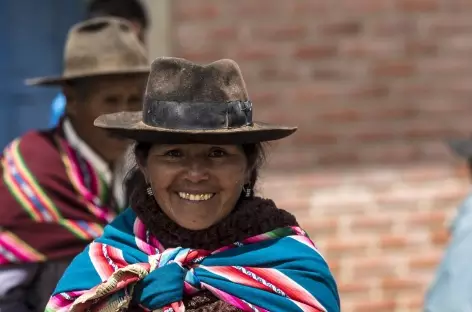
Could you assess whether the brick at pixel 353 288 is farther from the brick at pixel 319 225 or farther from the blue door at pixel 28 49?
the blue door at pixel 28 49

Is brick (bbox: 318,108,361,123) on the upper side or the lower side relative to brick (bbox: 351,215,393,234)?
upper

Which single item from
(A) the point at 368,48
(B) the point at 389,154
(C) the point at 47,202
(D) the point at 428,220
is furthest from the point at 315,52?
(C) the point at 47,202

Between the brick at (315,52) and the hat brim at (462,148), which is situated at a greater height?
the brick at (315,52)

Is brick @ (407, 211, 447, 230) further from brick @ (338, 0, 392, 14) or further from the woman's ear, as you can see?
the woman's ear

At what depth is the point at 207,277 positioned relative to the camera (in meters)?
2.37

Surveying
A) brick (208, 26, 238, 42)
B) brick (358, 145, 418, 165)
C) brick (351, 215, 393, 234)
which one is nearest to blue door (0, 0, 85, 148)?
brick (208, 26, 238, 42)

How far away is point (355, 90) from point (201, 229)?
3889 millimetres

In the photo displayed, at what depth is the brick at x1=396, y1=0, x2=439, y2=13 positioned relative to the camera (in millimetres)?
6094

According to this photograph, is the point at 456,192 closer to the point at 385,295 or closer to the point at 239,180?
the point at 385,295

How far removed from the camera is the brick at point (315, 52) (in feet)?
19.9

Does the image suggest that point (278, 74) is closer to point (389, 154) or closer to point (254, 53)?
point (254, 53)

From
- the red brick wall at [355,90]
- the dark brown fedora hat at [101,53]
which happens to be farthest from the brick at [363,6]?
the dark brown fedora hat at [101,53]

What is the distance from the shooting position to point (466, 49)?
616 cm

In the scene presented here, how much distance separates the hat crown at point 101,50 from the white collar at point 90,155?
0.85 feet
